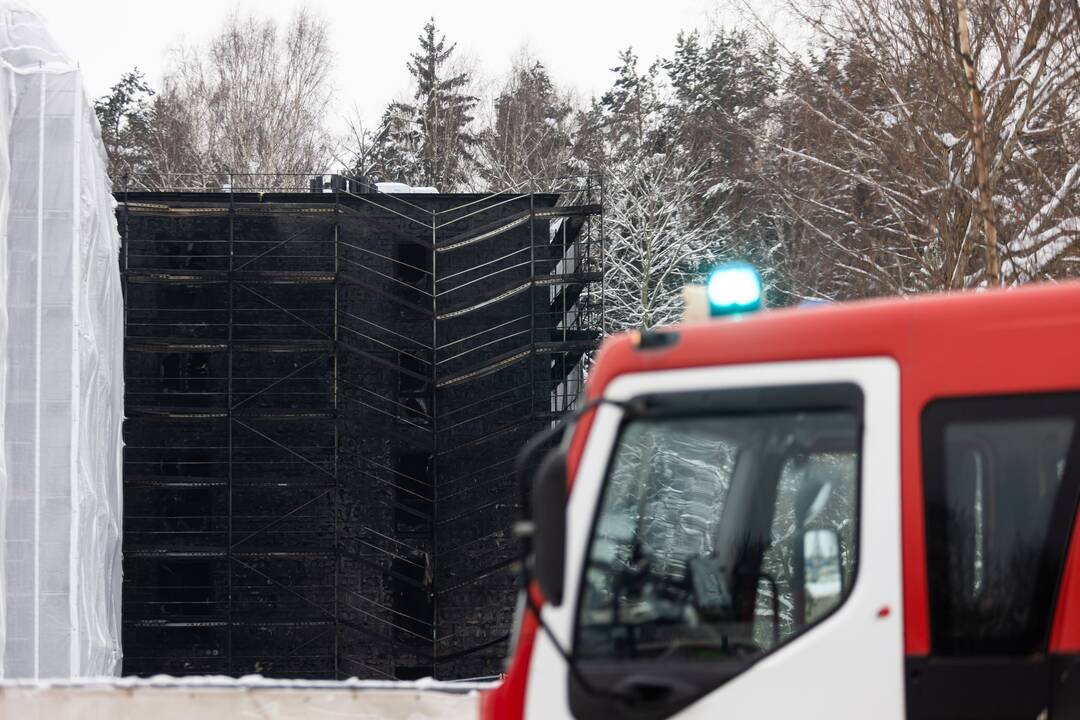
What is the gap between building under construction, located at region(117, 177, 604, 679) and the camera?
23641mm

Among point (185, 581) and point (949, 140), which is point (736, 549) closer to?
point (949, 140)

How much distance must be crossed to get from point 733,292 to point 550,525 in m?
1.18

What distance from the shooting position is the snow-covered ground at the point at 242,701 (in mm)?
6938

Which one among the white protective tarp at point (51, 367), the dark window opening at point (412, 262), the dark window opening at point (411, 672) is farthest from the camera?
the dark window opening at point (412, 262)

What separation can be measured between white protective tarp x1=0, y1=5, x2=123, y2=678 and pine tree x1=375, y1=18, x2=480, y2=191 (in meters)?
23.3

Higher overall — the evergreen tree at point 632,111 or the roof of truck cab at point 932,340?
the evergreen tree at point 632,111

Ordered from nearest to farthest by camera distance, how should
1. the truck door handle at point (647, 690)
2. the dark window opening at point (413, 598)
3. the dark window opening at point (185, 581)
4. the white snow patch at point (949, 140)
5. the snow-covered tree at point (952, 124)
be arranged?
the truck door handle at point (647, 690) < the snow-covered tree at point (952, 124) < the white snow patch at point (949, 140) < the dark window opening at point (185, 581) < the dark window opening at point (413, 598)

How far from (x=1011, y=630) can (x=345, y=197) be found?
893 inches

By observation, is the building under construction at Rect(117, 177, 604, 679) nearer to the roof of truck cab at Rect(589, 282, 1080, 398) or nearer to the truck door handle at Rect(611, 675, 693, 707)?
the roof of truck cab at Rect(589, 282, 1080, 398)

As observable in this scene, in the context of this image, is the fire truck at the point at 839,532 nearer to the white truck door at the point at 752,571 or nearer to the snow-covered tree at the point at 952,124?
the white truck door at the point at 752,571

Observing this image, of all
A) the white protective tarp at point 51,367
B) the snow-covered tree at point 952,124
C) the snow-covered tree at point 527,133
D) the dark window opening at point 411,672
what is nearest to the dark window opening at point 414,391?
the dark window opening at point 411,672

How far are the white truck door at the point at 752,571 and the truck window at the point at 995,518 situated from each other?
114mm

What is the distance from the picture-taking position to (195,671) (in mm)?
23969

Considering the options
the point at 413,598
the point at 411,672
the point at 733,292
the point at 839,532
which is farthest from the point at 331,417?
the point at 839,532
